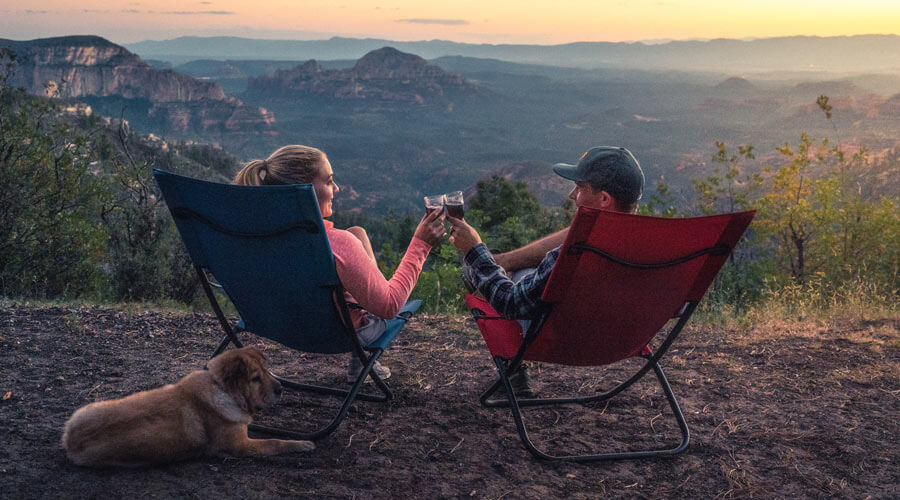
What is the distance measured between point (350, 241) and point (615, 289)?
3.43 feet

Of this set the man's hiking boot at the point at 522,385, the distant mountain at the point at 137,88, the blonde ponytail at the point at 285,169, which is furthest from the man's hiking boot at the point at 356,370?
the distant mountain at the point at 137,88

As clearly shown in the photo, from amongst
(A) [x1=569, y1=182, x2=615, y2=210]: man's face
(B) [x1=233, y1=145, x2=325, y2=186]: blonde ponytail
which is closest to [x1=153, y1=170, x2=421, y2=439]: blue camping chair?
(B) [x1=233, y1=145, x2=325, y2=186]: blonde ponytail

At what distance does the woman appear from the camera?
2531 millimetres

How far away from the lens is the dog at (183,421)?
2111 mm

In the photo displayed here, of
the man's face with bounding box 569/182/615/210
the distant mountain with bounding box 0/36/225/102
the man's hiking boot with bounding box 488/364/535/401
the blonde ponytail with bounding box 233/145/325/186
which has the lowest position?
the man's hiking boot with bounding box 488/364/535/401

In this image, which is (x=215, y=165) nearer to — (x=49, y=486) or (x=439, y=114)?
(x=49, y=486)

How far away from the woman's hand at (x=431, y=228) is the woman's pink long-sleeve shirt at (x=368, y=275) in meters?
0.04

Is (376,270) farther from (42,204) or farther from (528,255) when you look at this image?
(42,204)

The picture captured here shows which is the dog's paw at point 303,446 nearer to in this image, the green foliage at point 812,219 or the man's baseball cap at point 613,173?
the man's baseball cap at point 613,173

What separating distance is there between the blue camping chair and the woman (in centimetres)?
9

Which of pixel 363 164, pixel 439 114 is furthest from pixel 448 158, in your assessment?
pixel 439 114

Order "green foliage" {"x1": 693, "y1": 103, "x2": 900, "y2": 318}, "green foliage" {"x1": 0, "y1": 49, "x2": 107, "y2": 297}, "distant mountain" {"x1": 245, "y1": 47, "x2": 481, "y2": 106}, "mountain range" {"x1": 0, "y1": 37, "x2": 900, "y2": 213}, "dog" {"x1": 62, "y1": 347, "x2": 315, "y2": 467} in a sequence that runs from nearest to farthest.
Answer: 1. "dog" {"x1": 62, "y1": 347, "x2": 315, "y2": 467}
2. "green foliage" {"x1": 0, "y1": 49, "x2": 107, "y2": 297}
3. "green foliage" {"x1": 693, "y1": 103, "x2": 900, "y2": 318}
4. "mountain range" {"x1": 0, "y1": 37, "x2": 900, "y2": 213}
5. "distant mountain" {"x1": 245, "y1": 47, "x2": 481, "y2": 106}

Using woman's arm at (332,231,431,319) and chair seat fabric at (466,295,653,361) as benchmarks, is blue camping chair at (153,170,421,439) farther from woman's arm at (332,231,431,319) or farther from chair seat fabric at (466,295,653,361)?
chair seat fabric at (466,295,653,361)

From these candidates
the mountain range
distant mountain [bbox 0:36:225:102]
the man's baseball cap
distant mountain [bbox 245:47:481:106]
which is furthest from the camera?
distant mountain [bbox 245:47:481:106]
